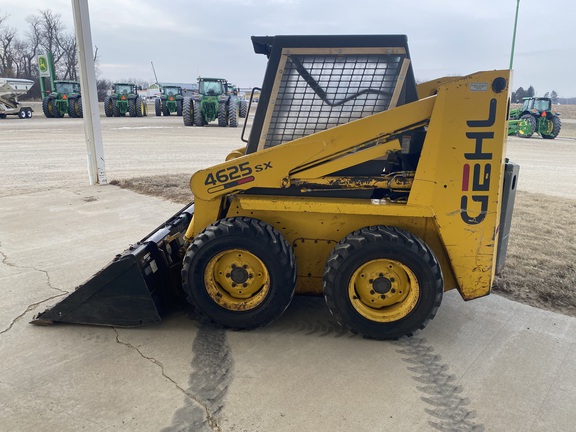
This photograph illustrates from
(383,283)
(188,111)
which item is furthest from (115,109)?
A: (383,283)

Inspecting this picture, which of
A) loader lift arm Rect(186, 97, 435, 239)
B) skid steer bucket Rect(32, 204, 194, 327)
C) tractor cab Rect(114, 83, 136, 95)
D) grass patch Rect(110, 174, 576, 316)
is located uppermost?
tractor cab Rect(114, 83, 136, 95)

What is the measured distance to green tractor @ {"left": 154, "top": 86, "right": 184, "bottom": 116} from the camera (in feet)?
103

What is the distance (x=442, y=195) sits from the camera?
10.3 feet

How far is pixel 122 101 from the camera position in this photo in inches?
1125

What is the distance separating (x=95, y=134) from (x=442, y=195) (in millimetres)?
6809

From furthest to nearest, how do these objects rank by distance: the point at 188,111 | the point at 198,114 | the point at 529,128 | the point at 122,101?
the point at 122,101 → the point at 198,114 → the point at 188,111 → the point at 529,128

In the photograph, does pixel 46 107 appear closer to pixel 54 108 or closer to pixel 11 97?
pixel 54 108

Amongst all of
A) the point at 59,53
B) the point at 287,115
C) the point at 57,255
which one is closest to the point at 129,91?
the point at 57,255

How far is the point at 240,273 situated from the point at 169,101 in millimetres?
30264

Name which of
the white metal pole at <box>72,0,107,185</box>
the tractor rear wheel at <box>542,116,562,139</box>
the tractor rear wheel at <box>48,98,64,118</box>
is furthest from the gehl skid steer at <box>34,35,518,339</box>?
the tractor rear wheel at <box>48,98,64,118</box>

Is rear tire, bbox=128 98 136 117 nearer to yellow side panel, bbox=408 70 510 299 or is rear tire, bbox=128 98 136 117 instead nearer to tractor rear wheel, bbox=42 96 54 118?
tractor rear wheel, bbox=42 96 54 118

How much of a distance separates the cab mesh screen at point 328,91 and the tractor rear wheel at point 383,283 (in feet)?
2.94

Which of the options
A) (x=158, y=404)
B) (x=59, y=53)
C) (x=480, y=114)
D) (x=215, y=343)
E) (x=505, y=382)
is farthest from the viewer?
(x=59, y=53)

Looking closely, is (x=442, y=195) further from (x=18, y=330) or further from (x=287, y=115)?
(x=18, y=330)
